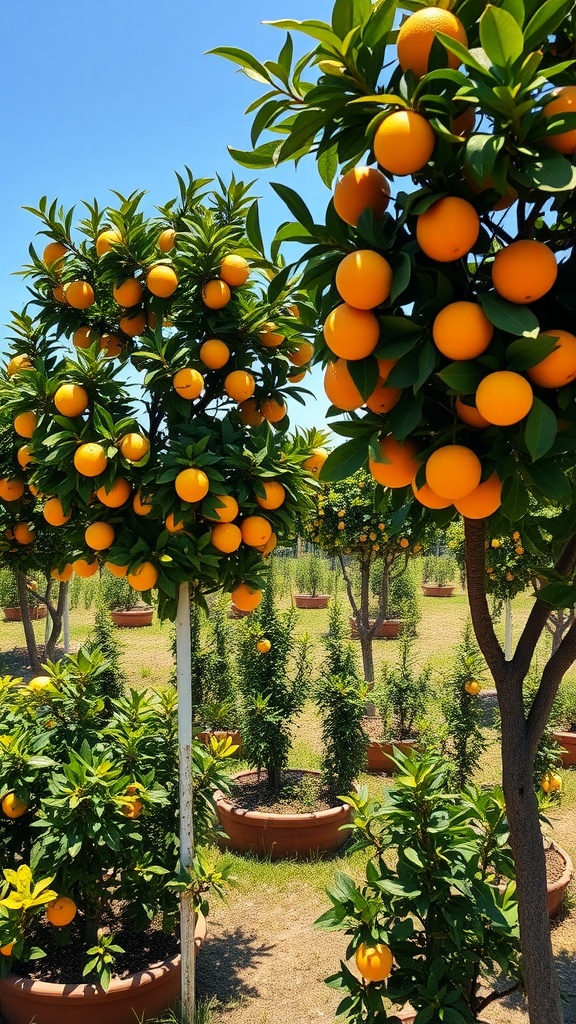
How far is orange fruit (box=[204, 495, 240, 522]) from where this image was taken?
6.34 feet

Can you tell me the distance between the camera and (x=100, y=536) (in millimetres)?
2039

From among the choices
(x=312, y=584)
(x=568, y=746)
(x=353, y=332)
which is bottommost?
(x=568, y=746)

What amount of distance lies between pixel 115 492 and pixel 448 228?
1.42 metres

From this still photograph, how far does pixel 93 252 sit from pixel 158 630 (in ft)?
33.2

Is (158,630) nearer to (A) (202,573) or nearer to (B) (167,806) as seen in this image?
(B) (167,806)

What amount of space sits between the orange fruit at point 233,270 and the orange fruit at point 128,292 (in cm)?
31

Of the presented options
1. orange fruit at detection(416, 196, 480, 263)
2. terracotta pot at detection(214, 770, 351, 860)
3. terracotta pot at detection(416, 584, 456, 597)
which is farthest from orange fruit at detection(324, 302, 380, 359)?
terracotta pot at detection(416, 584, 456, 597)

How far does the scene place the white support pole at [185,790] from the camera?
2.31 m

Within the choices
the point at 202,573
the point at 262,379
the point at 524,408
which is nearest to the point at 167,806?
the point at 202,573

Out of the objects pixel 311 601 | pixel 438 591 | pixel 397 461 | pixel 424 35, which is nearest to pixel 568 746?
pixel 397 461

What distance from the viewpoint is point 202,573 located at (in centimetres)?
213

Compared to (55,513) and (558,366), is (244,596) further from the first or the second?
(558,366)

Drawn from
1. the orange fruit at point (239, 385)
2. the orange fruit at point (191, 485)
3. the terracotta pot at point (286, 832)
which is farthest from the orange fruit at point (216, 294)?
the terracotta pot at point (286, 832)

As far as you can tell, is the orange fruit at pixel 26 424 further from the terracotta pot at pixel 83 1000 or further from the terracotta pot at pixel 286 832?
the terracotta pot at pixel 286 832
